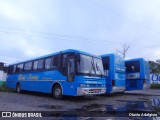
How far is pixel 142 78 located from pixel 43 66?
7.68 meters

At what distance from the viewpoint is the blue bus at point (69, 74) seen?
11.9 m

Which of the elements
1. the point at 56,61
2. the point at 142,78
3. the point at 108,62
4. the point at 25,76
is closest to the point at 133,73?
the point at 142,78

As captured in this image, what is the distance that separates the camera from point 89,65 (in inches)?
494

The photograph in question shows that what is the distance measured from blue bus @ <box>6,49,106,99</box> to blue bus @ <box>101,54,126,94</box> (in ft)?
6.26

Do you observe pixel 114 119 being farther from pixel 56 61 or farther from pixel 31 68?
pixel 31 68

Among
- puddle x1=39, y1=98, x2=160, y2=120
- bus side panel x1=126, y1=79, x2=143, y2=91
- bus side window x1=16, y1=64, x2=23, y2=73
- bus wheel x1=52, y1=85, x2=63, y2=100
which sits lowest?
puddle x1=39, y1=98, x2=160, y2=120

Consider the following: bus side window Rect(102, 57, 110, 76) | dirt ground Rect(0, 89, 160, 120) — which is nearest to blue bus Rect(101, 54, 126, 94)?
bus side window Rect(102, 57, 110, 76)

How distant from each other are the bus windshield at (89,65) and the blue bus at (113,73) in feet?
7.25

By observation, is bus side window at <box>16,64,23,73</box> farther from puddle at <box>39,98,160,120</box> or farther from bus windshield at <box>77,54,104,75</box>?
puddle at <box>39,98,160,120</box>

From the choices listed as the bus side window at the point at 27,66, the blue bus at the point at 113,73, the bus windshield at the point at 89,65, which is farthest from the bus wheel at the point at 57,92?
the bus side window at the point at 27,66

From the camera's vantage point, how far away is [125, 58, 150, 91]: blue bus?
56.7ft

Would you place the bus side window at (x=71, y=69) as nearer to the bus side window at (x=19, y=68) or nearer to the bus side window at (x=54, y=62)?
the bus side window at (x=54, y=62)

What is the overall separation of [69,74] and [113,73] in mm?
4167

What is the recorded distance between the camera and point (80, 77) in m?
11.8
